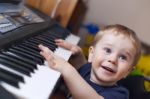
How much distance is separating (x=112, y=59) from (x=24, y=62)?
408mm

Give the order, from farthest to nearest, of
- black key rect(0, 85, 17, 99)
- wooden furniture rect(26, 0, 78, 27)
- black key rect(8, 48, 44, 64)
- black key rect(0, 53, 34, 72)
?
wooden furniture rect(26, 0, 78, 27), black key rect(8, 48, 44, 64), black key rect(0, 53, 34, 72), black key rect(0, 85, 17, 99)

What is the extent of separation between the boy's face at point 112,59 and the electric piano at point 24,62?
15 centimetres

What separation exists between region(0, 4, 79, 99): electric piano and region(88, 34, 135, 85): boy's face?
15cm

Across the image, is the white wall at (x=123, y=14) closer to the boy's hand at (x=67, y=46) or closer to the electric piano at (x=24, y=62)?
the boy's hand at (x=67, y=46)

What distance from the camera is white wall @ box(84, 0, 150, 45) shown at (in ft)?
9.28

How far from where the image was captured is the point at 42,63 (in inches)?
39.0

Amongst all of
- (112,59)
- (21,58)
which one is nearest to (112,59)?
(112,59)

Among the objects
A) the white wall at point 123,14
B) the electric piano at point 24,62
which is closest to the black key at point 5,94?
the electric piano at point 24,62

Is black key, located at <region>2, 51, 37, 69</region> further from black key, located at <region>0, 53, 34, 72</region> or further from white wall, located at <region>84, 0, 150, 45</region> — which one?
white wall, located at <region>84, 0, 150, 45</region>

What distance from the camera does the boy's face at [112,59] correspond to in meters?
1.17

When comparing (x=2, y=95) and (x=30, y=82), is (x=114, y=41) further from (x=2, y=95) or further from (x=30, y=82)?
(x=2, y=95)

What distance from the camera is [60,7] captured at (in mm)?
2377

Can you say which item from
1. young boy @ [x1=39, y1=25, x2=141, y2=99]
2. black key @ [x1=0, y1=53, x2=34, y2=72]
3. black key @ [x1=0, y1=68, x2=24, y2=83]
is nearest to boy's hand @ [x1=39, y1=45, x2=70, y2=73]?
young boy @ [x1=39, y1=25, x2=141, y2=99]

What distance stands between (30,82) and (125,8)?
87.9 inches
